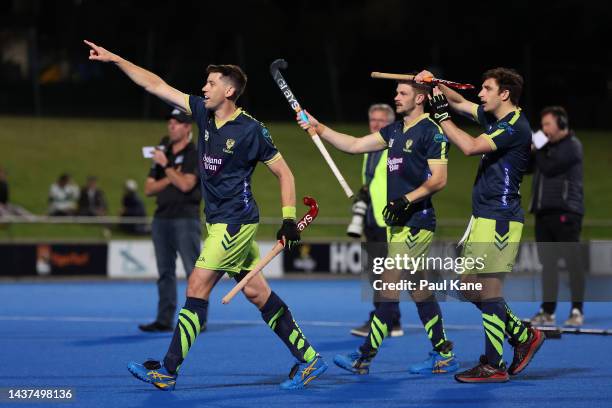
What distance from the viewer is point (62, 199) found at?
859 inches

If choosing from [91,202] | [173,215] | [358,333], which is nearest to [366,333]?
[358,333]

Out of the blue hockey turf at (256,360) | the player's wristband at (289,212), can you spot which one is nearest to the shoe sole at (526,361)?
the blue hockey turf at (256,360)

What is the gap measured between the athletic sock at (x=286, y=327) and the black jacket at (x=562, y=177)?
4822 millimetres

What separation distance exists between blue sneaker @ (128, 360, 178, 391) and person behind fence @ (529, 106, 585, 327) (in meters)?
5.52

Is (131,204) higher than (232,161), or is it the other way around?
(232,161)

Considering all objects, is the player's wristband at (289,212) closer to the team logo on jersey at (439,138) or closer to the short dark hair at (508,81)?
the team logo on jersey at (439,138)

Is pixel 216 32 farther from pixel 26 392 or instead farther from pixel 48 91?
pixel 26 392

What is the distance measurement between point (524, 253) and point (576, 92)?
52.0 feet

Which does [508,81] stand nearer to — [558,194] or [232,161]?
[232,161]

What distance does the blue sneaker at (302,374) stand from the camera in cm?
752

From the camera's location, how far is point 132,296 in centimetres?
1568

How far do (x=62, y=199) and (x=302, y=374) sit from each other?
15175 mm

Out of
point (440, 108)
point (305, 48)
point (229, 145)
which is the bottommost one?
point (229, 145)

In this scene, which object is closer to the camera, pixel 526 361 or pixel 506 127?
pixel 506 127
